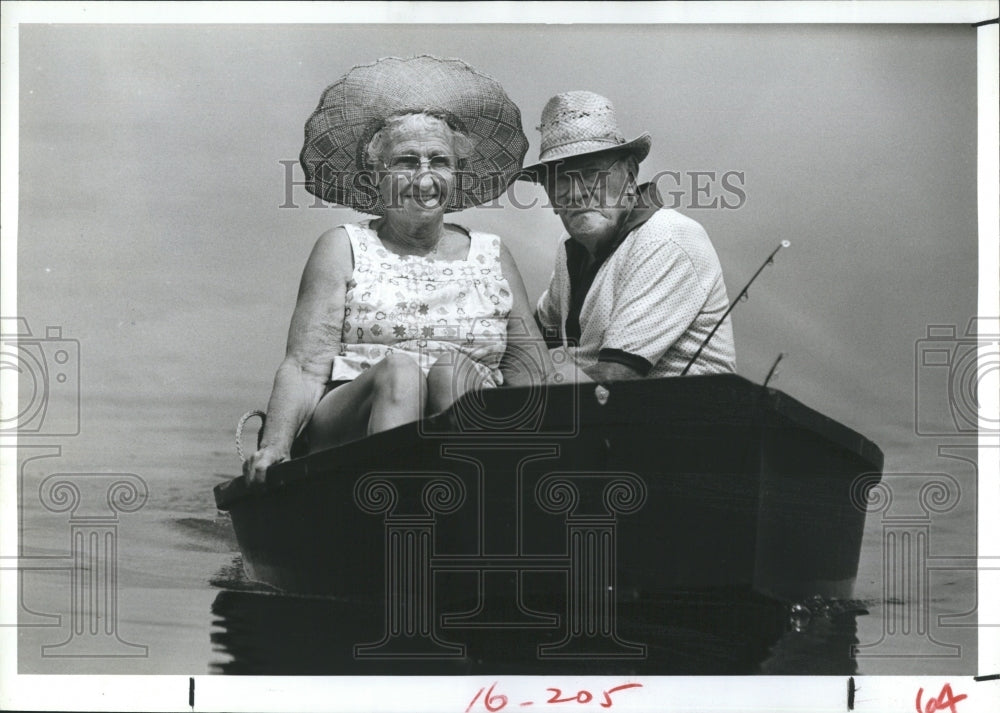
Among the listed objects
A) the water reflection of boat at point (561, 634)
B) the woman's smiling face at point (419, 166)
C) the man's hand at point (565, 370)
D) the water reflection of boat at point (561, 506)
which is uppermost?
the woman's smiling face at point (419, 166)

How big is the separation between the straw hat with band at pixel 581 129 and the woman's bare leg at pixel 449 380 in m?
0.77

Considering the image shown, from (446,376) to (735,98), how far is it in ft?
4.58

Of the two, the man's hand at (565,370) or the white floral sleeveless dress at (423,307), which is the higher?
the white floral sleeveless dress at (423,307)

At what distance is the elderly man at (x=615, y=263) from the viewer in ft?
12.8

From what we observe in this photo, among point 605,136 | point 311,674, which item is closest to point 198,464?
point 311,674

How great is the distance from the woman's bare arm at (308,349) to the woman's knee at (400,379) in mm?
200

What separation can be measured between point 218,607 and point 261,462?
520 mm

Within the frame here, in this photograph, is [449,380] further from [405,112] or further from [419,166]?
[405,112]

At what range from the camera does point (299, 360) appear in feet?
13.0

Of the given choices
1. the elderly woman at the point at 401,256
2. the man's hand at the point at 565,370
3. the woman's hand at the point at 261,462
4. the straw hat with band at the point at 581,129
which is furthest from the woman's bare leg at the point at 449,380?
the straw hat with band at the point at 581,129

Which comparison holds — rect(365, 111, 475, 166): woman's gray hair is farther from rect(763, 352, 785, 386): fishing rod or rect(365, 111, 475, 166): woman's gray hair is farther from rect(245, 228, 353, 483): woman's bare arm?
rect(763, 352, 785, 386): fishing rod

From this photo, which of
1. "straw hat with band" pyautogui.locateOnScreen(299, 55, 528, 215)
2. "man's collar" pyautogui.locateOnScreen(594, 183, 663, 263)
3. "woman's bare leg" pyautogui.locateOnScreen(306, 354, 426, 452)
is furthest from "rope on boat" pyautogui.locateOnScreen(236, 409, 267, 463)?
"man's collar" pyautogui.locateOnScreen(594, 183, 663, 263)

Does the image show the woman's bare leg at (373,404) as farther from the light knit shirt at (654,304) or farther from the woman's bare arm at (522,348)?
the light knit shirt at (654,304)

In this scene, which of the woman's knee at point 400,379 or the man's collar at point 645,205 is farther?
the man's collar at point 645,205
